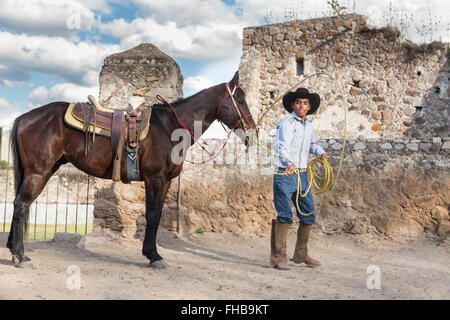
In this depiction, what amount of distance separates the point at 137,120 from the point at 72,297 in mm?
1930

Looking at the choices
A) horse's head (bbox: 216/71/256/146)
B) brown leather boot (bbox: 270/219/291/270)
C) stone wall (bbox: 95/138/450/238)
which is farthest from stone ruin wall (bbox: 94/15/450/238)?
horse's head (bbox: 216/71/256/146)

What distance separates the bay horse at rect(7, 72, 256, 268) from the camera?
4020mm

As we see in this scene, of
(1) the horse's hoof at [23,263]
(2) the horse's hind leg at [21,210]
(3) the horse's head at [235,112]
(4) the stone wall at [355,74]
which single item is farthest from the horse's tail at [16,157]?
(4) the stone wall at [355,74]

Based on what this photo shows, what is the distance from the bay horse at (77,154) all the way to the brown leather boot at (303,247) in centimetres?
133

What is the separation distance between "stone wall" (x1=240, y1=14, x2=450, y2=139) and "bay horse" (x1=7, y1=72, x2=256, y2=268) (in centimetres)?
580

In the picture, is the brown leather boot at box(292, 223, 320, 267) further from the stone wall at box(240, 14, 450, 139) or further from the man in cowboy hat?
the stone wall at box(240, 14, 450, 139)

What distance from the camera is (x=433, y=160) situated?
19.2 feet

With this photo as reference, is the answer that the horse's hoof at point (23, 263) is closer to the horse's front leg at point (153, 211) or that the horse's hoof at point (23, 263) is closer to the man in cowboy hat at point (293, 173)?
the horse's front leg at point (153, 211)

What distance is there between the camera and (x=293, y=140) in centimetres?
430

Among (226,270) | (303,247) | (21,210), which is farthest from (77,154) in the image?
(303,247)

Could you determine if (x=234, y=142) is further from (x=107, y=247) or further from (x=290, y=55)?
(x=290, y=55)

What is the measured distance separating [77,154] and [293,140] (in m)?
2.35

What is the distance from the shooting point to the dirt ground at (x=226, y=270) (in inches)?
126
